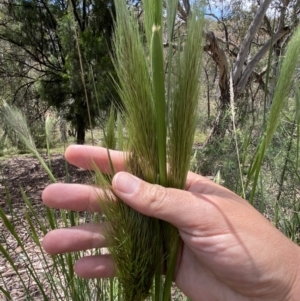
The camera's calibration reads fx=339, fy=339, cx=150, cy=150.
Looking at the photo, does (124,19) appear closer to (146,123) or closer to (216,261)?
(146,123)

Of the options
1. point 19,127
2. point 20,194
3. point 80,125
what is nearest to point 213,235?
point 19,127

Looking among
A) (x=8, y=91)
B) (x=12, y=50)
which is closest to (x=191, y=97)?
(x=12, y=50)

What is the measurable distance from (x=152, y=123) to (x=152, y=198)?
0.38ft

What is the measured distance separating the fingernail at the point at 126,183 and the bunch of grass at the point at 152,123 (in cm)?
2

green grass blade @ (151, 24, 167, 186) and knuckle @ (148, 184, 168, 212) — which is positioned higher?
green grass blade @ (151, 24, 167, 186)

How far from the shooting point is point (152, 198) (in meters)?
0.51

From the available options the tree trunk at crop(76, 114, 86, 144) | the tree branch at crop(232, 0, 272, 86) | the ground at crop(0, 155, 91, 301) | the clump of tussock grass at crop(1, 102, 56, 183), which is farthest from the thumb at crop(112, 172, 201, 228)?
the tree trunk at crop(76, 114, 86, 144)

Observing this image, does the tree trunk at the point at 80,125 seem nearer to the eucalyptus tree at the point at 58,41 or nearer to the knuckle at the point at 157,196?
the eucalyptus tree at the point at 58,41

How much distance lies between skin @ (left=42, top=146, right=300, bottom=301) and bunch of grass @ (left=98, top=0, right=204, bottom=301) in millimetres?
31

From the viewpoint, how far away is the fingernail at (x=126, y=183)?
519 millimetres

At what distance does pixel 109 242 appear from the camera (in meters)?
0.55

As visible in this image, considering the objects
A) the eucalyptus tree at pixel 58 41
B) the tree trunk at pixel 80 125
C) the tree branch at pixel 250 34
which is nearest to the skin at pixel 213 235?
the eucalyptus tree at pixel 58 41

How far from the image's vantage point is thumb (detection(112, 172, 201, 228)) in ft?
1.69

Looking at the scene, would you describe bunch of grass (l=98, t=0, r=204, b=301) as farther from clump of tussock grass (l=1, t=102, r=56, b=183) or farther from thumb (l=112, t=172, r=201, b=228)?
clump of tussock grass (l=1, t=102, r=56, b=183)
